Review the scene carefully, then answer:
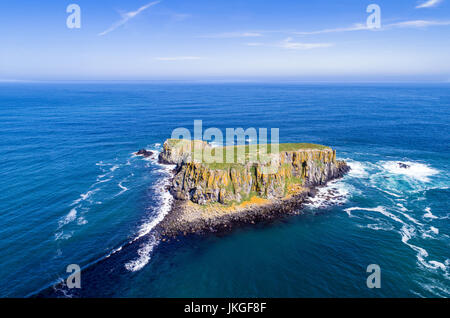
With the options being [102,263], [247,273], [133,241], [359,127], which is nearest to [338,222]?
[247,273]

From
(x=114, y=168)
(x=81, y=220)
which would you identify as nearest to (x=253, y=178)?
(x=81, y=220)

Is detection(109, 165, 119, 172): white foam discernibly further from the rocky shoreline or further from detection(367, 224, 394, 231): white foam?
detection(367, 224, 394, 231): white foam

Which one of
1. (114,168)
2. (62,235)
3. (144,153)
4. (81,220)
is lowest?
(62,235)

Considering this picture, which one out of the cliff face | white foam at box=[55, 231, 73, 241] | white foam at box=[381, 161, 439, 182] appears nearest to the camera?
white foam at box=[55, 231, 73, 241]

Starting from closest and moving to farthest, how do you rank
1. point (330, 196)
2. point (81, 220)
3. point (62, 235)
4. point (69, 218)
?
point (62, 235)
point (81, 220)
point (69, 218)
point (330, 196)

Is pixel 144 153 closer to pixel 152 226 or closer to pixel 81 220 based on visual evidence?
pixel 81 220

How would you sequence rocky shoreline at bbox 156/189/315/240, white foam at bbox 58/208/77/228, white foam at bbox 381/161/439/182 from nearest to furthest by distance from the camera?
rocky shoreline at bbox 156/189/315/240
white foam at bbox 58/208/77/228
white foam at bbox 381/161/439/182

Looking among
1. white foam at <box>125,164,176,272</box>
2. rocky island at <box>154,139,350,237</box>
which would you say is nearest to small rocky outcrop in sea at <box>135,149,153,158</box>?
white foam at <box>125,164,176,272</box>
